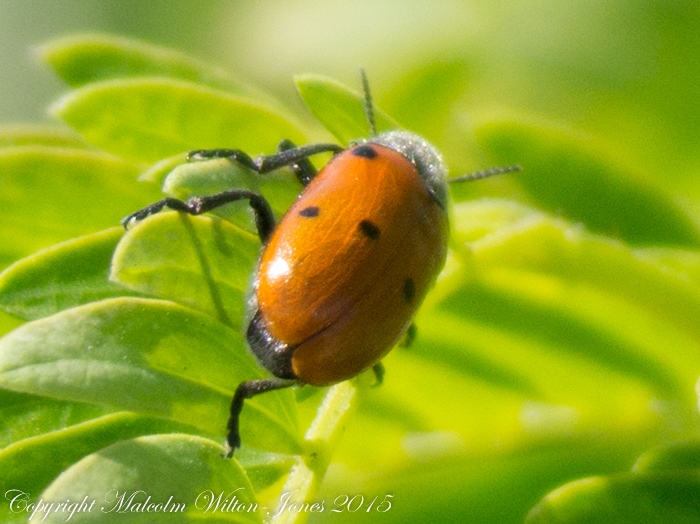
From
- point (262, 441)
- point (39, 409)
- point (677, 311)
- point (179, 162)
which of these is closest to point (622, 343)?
point (677, 311)

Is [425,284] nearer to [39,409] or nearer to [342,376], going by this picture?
[342,376]

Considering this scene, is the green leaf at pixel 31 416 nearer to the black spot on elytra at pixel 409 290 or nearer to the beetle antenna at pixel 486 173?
the black spot on elytra at pixel 409 290

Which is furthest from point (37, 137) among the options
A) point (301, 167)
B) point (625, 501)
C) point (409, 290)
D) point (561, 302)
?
point (625, 501)

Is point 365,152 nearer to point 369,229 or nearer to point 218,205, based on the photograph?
point 369,229

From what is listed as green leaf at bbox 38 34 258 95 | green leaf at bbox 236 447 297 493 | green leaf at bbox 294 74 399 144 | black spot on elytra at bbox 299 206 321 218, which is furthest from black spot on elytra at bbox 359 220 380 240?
green leaf at bbox 38 34 258 95

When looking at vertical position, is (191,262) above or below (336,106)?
below

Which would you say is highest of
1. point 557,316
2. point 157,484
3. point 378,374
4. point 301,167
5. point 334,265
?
point 301,167
